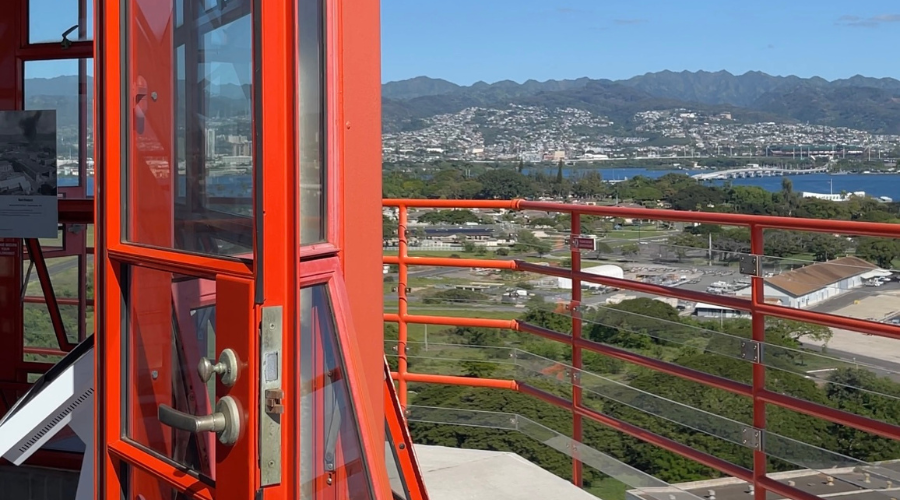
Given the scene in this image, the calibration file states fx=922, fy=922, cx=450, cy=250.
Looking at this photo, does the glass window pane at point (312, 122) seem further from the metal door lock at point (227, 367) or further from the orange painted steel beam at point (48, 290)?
the orange painted steel beam at point (48, 290)

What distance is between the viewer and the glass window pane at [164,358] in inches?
73.2

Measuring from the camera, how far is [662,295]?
4145mm

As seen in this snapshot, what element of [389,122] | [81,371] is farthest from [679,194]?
[389,122]

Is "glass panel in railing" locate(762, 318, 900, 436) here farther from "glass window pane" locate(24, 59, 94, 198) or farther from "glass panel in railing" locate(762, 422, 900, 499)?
"glass window pane" locate(24, 59, 94, 198)

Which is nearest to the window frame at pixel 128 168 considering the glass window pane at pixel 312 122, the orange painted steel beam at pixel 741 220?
the glass window pane at pixel 312 122

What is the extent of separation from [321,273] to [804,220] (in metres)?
2.34

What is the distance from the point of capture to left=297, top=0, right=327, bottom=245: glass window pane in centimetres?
175

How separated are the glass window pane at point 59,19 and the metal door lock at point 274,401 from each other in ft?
8.25

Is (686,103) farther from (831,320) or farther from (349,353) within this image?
(349,353)

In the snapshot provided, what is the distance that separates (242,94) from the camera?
5.57ft

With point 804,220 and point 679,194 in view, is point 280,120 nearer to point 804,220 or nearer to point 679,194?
point 804,220

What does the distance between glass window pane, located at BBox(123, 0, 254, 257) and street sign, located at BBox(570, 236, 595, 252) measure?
9.89ft

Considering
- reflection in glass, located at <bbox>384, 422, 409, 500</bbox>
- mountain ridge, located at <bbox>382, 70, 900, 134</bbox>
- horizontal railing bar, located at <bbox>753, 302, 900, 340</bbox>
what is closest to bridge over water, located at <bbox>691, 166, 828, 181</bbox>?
mountain ridge, located at <bbox>382, 70, 900, 134</bbox>

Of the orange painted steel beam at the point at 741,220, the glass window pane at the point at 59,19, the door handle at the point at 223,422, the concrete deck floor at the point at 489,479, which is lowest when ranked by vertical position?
the concrete deck floor at the point at 489,479
